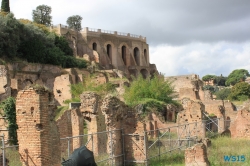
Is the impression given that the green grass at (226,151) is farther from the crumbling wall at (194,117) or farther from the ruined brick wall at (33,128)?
the ruined brick wall at (33,128)

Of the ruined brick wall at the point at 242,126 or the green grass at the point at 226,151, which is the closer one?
the green grass at the point at 226,151

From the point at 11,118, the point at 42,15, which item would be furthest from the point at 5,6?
the point at 11,118

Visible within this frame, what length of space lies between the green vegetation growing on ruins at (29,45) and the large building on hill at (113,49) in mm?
6087

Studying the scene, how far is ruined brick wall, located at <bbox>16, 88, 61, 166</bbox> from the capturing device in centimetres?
914

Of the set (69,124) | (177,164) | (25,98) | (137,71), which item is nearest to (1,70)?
(69,124)

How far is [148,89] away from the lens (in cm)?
3331

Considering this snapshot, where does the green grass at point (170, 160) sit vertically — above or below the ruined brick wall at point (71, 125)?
below

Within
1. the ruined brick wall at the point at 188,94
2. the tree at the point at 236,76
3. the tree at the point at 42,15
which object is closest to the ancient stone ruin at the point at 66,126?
the ruined brick wall at the point at 188,94

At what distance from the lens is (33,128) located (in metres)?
9.20

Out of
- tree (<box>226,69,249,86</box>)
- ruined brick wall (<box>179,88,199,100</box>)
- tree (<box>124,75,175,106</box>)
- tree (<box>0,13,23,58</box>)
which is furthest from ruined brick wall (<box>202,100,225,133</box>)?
tree (<box>226,69,249,86</box>)

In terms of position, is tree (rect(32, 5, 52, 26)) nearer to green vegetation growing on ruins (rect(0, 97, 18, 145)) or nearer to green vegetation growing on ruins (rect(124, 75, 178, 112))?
green vegetation growing on ruins (rect(124, 75, 178, 112))

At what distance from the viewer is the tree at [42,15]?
6022cm

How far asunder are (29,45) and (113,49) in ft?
77.1

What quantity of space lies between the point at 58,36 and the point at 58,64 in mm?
8375
